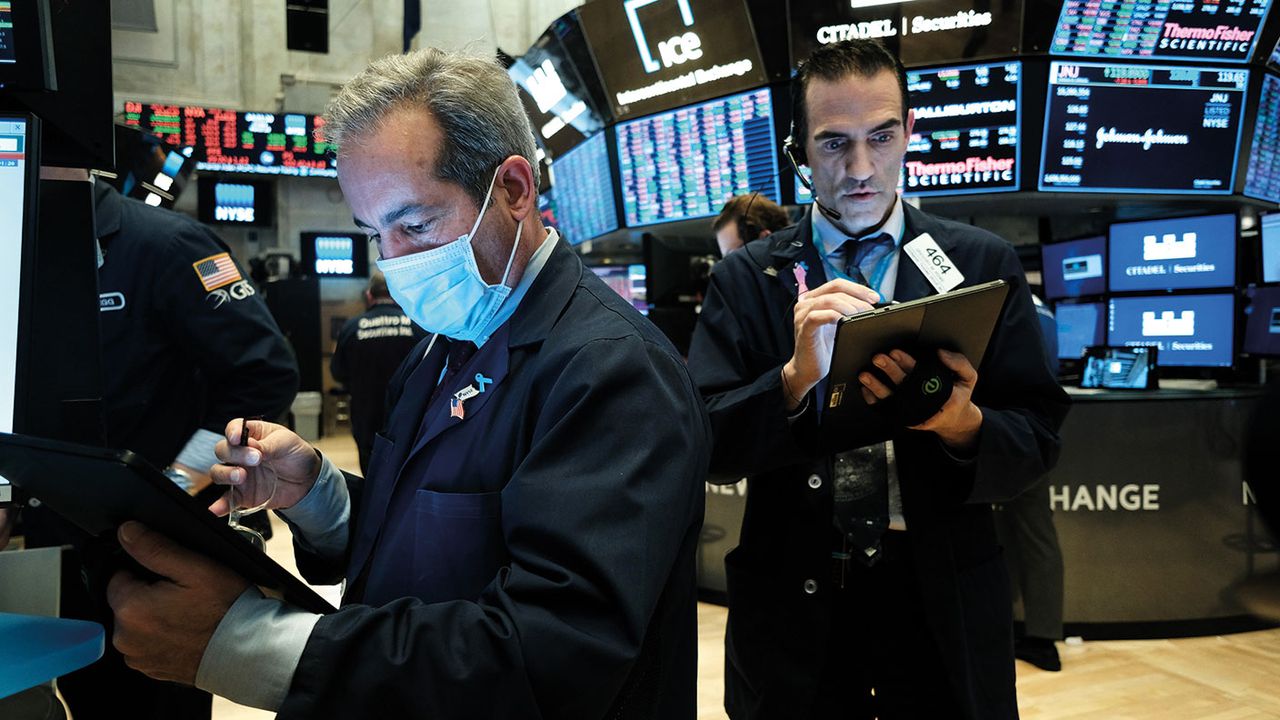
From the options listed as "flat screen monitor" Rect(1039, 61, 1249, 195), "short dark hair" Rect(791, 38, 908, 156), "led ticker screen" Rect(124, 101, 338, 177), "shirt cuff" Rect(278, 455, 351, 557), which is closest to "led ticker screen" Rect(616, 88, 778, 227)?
"flat screen monitor" Rect(1039, 61, 1249, 195)

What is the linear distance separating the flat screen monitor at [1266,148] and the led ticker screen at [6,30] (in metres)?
6.13

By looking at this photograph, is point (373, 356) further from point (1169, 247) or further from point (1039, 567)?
point (1169, 247)

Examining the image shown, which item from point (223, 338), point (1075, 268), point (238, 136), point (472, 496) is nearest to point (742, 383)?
point (472, 496)

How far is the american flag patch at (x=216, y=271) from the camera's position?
2.39 m

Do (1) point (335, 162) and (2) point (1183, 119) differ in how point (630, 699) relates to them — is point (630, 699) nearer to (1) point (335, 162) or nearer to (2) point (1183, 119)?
(1) point (335, 162)

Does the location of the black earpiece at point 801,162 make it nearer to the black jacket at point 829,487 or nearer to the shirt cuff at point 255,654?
the black jacket at point 829,487

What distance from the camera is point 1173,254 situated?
188 inches

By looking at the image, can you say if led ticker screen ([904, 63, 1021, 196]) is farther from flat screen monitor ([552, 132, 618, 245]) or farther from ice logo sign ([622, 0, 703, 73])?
flat screen monitor ([552, 132, 618, 245])

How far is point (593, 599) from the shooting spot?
0.92 meters

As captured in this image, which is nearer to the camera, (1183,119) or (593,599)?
(593,599)

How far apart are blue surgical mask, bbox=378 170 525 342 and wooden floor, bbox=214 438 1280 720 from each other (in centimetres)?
249

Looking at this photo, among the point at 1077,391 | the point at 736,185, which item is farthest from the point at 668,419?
the point at 736,185

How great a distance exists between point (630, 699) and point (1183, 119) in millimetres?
5568

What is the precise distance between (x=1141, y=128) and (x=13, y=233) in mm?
5671
